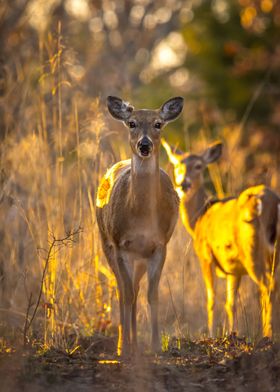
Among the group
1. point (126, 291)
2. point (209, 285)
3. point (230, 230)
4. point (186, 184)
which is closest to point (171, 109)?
point (126, 291)

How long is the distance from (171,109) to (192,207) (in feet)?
10.2

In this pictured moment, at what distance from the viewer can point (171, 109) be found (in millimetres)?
8219

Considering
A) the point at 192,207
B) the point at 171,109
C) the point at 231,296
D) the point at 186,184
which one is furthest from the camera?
the point at 192,207

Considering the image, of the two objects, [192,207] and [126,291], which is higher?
[192,207]

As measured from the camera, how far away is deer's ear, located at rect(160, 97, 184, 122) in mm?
8141

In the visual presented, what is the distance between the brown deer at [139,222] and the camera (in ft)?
24.7

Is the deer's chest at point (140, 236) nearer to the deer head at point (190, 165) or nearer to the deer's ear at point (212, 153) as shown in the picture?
the deer head at point (190, 165)

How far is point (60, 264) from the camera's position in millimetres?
8031

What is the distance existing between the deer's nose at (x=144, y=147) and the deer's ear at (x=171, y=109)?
604 mm

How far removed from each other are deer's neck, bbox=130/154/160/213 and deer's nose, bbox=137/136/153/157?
104 mm

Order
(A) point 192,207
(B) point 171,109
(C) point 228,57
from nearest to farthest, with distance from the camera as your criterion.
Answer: (B) point 171,109 < (A) point 192,207 < (C) point 228,57

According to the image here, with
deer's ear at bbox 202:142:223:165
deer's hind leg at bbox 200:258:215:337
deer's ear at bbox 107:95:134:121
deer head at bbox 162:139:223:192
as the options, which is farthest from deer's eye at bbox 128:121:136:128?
deer's ear at bbox 202:142:223:165

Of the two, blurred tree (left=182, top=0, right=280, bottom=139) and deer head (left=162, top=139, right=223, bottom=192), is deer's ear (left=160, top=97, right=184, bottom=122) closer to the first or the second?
deer head (left=162, top=139, right=223, bottom=192)

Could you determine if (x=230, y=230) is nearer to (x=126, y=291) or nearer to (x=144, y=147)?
(x=126, y=291)
